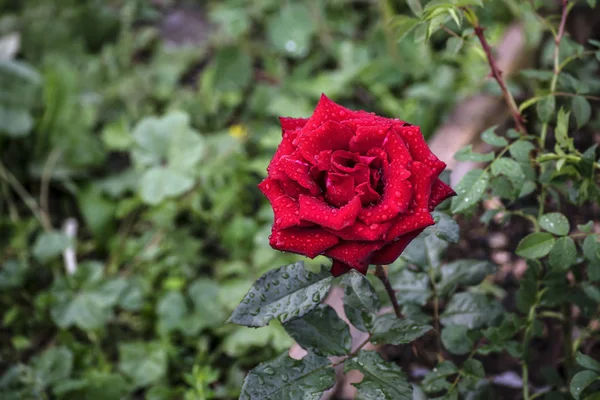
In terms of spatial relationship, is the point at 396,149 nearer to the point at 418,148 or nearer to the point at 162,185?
the point at 418,148

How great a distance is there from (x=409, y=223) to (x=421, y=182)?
6 cm

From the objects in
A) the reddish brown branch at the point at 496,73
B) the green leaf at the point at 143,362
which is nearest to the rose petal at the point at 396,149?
the reddish brown branch at the point at 496,73

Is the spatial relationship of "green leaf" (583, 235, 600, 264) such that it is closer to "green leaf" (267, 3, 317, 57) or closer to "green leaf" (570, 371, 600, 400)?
"green leaf" (570, 371, 600, 400)

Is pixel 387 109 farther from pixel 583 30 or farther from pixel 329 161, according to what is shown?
pixel 329 161

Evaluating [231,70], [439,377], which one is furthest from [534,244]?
[231,70]

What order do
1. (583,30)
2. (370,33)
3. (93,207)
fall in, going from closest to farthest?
(93,207) → (583,30) → (370,33)

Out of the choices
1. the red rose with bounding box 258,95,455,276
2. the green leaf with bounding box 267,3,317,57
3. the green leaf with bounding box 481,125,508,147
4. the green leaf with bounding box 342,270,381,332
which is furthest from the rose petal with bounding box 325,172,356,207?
the green leaf with bounding box 267,3,317,57

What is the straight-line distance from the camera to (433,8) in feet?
2.88

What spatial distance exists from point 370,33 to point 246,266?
120 cm

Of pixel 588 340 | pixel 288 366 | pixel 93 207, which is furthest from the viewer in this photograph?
pixel 93 207

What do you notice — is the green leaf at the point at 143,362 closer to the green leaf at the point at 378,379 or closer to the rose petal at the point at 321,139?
the green leaf at the point at 378,379

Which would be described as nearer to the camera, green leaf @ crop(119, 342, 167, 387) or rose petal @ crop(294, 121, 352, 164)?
rose petal @ crop(294, 121, 352, 164)

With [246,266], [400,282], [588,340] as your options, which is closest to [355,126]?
[400,282]

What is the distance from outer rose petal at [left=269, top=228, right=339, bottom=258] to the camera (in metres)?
0.72
